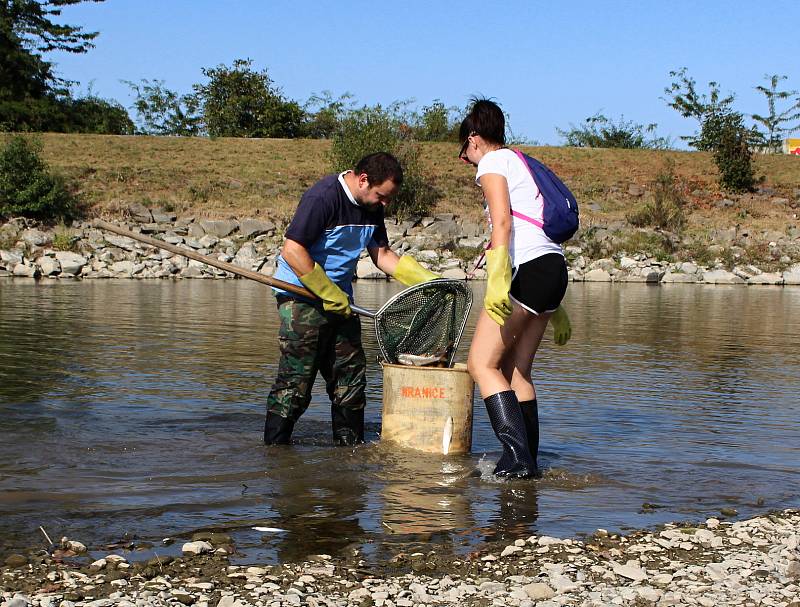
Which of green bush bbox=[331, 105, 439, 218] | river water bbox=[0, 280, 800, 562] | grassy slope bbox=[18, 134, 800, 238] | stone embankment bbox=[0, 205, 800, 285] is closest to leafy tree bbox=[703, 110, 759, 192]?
grassy slope bbox=[18, 134, 800, 238]

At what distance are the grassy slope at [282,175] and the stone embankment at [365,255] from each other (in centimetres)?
213

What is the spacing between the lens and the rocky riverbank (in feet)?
11.3

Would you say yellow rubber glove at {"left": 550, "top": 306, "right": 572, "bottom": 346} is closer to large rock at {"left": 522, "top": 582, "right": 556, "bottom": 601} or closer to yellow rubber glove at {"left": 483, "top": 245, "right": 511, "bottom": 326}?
yellow rubber glove at {"left": 483, "top": 245, "right": 511, "bottom": 326}

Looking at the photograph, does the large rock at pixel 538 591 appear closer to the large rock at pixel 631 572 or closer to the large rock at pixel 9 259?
the large rock at pixel 631 572

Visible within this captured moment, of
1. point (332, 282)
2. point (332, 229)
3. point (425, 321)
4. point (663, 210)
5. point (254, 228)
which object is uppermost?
point (663, 210)

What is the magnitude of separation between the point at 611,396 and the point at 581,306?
10650 millimetres

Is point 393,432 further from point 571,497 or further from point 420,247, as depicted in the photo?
point 420,247

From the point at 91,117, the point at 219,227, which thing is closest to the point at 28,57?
the point at 91,117

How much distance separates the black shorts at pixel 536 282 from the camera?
16.9ft

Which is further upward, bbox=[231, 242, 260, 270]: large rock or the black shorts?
bbox=[231, 242, 260, 270]: large rock

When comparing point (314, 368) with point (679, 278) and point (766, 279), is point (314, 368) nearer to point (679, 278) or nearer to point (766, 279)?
point (679, 278)

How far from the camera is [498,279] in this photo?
4984 mm

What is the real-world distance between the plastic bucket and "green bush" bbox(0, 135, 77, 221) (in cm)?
2869

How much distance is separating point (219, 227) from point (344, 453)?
1117 inches
